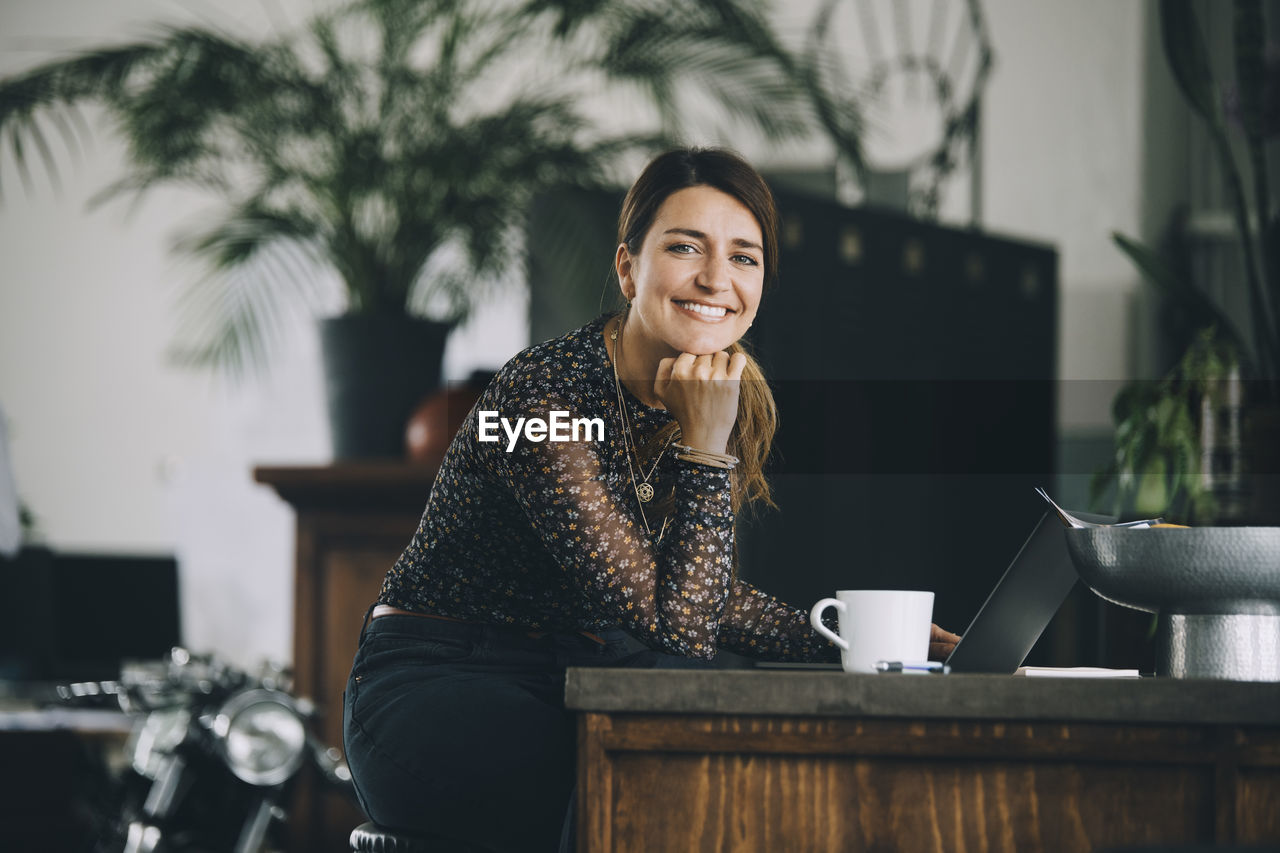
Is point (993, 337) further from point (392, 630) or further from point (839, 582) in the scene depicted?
point (392, 630)

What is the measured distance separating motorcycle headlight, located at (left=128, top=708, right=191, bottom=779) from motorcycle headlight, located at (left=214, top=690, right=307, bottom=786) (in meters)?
0.37

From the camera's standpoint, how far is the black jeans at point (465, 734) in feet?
3.38

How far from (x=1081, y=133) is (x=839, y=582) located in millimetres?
2333

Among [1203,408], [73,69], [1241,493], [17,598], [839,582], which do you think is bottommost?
[17,598]

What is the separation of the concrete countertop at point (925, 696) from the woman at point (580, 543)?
24cm

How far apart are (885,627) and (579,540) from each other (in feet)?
0.80

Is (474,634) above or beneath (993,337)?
beneath

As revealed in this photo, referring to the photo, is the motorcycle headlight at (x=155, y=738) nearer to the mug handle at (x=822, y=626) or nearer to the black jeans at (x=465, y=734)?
the black jeans at (x=465, y=734)

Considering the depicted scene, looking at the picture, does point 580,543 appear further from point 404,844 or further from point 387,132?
point 387,132

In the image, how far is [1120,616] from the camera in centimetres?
164

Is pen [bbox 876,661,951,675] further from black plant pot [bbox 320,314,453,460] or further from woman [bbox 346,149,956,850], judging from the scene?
black plant pot [bbox 320,314,453,460]

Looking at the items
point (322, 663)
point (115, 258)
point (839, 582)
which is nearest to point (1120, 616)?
point (839, 582)

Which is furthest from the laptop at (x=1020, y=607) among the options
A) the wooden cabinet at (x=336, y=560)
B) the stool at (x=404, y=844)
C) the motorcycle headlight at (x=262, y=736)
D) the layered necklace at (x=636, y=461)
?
the wooden cabinet at (x=336, y=560)

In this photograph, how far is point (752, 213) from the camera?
3.86 ft
